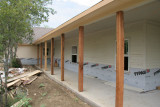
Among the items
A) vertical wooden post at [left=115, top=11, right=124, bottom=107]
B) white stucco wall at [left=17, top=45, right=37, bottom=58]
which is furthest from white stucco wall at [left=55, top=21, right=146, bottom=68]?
white stucco wall at [left=17, top=45, right=37, bottom=58]

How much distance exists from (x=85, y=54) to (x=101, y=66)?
1.77m

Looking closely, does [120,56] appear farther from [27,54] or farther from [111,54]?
[27,54]

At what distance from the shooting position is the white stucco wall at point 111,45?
4684 mm

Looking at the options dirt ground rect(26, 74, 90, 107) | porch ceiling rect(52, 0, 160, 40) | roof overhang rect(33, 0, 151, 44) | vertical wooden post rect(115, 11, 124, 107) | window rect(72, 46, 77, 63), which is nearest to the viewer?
roof overhang rect(33, 0, 151, 44)

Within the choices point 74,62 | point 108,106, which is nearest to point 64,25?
point 108,106

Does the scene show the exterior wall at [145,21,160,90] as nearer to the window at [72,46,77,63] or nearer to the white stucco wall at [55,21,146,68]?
the white stucco wall at [55,21,146,68]

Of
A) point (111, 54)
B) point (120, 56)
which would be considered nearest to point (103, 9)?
point (120, 56)

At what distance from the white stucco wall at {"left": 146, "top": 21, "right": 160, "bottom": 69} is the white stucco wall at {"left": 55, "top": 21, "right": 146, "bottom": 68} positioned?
19cm

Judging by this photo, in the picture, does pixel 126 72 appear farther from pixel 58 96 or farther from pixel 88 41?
pixel 88 41

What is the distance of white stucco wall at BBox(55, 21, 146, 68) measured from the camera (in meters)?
4.68

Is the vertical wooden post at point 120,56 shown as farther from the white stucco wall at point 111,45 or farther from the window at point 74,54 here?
the window at point 74,54

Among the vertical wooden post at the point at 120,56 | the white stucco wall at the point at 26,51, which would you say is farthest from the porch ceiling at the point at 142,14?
the white stucco wall at the point at 26,51

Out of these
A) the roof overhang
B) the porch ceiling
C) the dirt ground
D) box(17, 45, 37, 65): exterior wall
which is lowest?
the dirt ground

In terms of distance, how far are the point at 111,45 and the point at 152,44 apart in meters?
1.76
